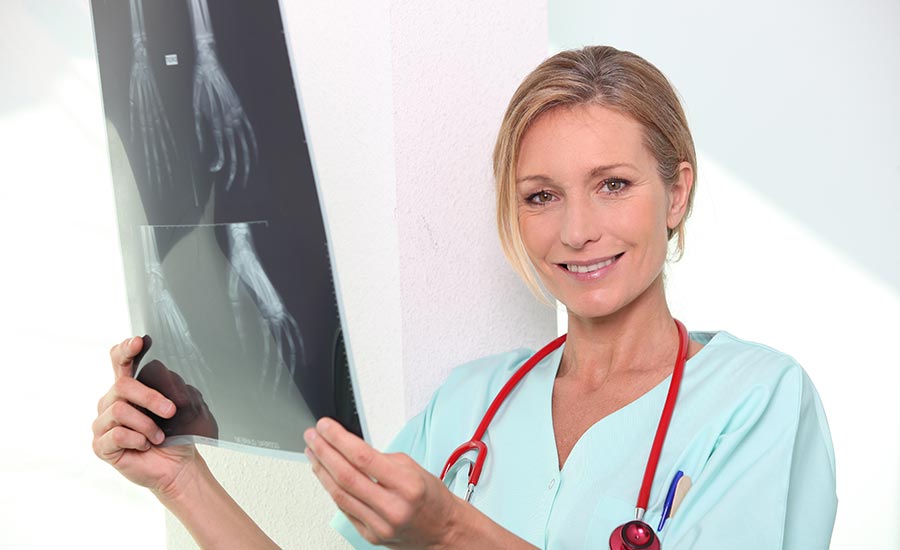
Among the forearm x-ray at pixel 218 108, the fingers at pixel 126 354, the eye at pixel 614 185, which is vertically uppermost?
the forearm x-ray at pixel 218 108

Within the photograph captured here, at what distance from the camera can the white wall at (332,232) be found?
1.00m

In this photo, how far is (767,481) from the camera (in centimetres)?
80

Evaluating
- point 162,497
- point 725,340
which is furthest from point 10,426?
point 725,340

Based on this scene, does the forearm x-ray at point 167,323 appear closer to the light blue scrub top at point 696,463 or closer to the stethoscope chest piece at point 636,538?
the light blue scrub top at point 696,463

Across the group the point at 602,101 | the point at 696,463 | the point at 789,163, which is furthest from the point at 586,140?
the point at 789,163

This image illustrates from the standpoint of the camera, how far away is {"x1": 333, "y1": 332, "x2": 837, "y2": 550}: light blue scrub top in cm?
80

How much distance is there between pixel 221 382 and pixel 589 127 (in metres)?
0.41

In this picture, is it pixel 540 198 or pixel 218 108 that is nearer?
pixel 218 108

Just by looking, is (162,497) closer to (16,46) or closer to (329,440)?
(329,440)

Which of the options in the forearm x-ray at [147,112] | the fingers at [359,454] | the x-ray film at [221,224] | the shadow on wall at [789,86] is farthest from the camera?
the shadow on wall at [789,86]

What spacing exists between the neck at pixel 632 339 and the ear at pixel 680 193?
6 cm

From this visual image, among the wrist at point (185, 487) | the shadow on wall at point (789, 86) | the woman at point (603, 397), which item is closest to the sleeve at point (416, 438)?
the woman at point (603, 397)

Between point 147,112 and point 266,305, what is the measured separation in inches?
8.8

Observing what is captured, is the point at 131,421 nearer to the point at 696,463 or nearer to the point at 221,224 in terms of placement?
the point at 221,224
